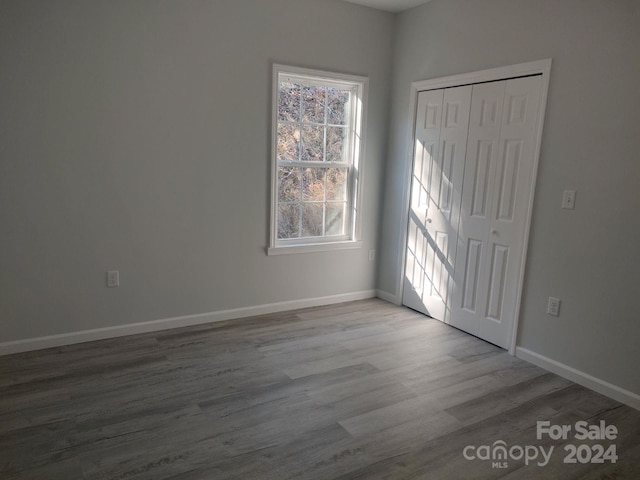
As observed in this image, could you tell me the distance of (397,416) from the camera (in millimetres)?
2463

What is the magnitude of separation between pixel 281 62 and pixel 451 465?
3.17m

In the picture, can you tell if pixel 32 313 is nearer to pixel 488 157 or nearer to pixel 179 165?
pixel 179 165

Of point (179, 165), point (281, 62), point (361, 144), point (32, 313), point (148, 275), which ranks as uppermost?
point (281, 62)

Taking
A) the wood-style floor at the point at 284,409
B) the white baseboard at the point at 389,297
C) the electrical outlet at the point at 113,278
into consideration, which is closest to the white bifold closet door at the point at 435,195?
the white baseboard at the point at 389,297

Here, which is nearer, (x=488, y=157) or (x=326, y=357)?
(x=326, y=357)

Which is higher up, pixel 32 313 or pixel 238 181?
pixel 238 181

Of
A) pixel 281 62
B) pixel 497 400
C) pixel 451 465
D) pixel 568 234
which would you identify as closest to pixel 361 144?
pixel 281 62

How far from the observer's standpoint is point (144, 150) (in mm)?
3279

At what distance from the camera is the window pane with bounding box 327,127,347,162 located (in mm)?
4142

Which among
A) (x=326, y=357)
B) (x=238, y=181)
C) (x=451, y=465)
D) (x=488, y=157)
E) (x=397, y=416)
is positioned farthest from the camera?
(x=238, y=181)

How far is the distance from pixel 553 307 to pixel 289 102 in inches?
105

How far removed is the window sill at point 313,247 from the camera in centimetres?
395

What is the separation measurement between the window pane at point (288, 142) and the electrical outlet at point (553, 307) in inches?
92.2

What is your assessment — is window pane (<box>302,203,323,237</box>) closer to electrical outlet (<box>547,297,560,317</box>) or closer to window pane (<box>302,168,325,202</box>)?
window pane (<box>302,168,325,202</box>)
